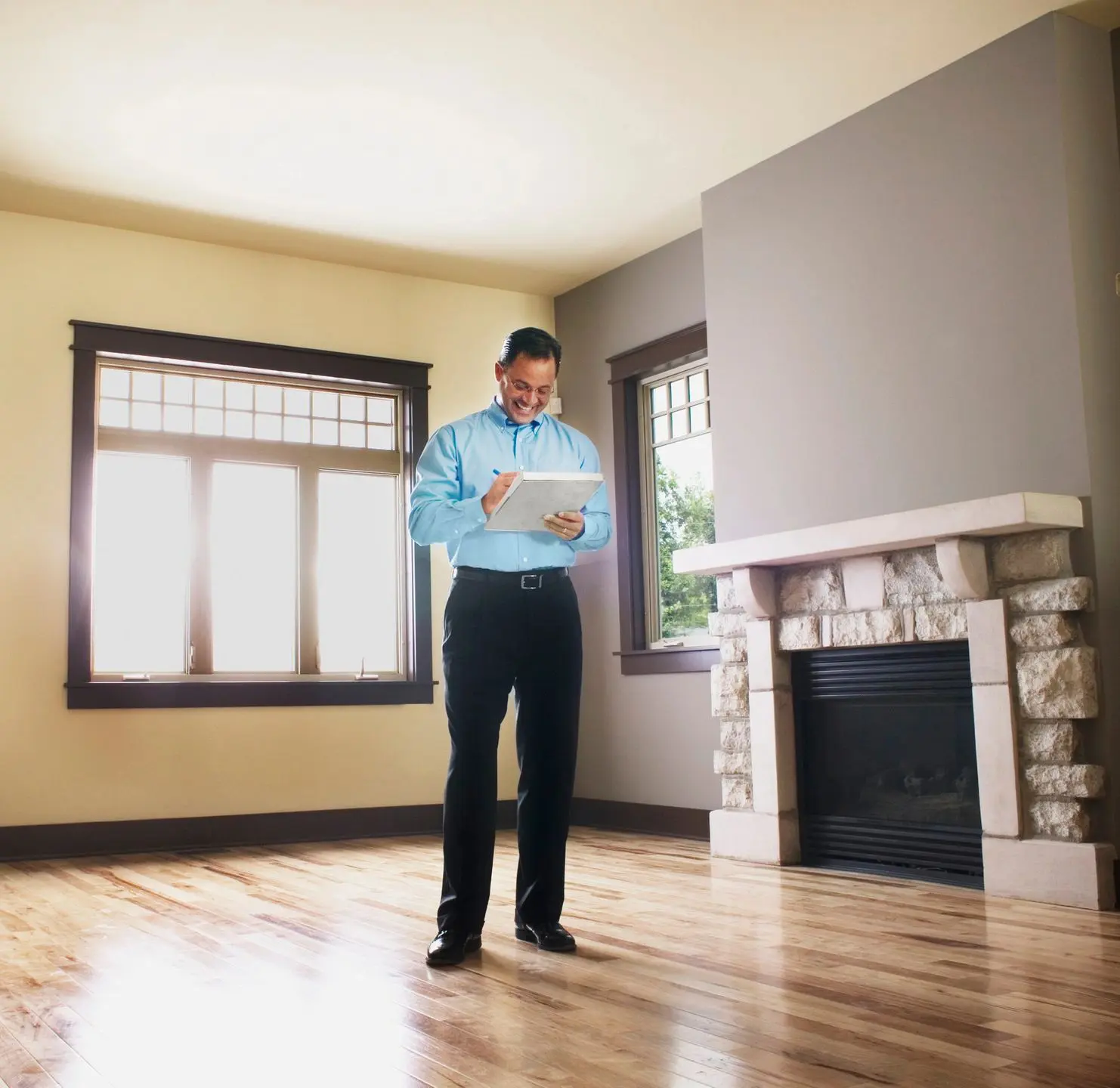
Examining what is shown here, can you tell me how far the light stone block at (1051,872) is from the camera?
143 inches

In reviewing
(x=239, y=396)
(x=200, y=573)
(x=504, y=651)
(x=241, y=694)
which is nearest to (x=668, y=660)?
(x=241, y=694)

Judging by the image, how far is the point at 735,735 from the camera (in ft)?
16.5

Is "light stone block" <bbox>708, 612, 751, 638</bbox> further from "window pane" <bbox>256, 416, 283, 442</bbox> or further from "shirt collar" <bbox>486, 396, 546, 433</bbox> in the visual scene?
"window pane" <bbox>256, 416, 283, 442</bbox>

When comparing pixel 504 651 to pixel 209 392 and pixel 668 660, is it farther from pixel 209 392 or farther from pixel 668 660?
pixel 209 392

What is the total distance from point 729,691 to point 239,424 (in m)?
2.84

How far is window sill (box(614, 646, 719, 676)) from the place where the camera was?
5727 millimetres

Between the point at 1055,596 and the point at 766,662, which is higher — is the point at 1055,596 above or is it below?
above

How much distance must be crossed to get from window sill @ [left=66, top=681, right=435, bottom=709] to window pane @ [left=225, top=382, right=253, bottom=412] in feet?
4.56

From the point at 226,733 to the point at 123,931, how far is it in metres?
2.43

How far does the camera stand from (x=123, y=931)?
349cm

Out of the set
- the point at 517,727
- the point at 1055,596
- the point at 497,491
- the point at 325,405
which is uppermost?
the point at 325,405

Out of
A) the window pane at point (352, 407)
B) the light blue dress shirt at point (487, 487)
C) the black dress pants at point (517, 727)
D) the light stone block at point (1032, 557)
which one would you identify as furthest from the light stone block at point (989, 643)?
the window pane at point (352, 407)

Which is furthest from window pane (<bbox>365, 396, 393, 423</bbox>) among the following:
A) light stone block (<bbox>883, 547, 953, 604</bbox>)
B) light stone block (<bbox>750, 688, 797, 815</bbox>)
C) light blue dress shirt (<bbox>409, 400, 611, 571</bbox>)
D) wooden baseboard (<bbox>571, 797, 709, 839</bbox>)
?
light blue dress shirt (<bbox>409, 400, 611, 571</bbox>)

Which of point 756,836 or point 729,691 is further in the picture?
point 729,691
